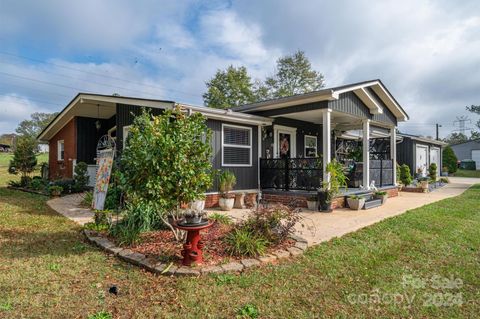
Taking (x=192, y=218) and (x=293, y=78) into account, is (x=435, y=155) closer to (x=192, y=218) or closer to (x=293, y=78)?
(x=293, y=78)

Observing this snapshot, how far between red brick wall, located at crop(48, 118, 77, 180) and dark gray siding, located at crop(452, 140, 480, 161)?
155 ft

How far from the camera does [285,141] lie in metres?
11.5

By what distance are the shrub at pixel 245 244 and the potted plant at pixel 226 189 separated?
365 centimetres

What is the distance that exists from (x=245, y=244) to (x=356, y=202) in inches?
211

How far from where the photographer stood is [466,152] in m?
41.4

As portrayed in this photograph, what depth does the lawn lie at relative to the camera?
2.81 m

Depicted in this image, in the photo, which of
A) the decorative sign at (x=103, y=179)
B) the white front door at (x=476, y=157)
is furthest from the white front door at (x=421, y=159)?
the white front door at (x=476, y=157)

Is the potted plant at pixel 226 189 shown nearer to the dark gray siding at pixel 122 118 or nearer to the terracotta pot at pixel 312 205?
the terracotta pot at pixel 312 205

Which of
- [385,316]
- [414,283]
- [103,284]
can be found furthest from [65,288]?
[414,283]

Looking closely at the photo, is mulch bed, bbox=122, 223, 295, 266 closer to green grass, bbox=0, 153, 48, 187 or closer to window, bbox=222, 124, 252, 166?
window, bbox=222, 124, 252, 166

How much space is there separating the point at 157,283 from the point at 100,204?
4462 millimetres

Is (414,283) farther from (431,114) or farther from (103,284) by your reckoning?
(431,114)

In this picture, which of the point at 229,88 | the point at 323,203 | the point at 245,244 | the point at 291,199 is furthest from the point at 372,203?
the point at 229,88

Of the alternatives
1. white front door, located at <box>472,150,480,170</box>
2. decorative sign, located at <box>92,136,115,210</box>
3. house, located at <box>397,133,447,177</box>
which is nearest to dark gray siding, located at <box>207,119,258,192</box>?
decorative sign, located at <box>92,136,115,210</box>
